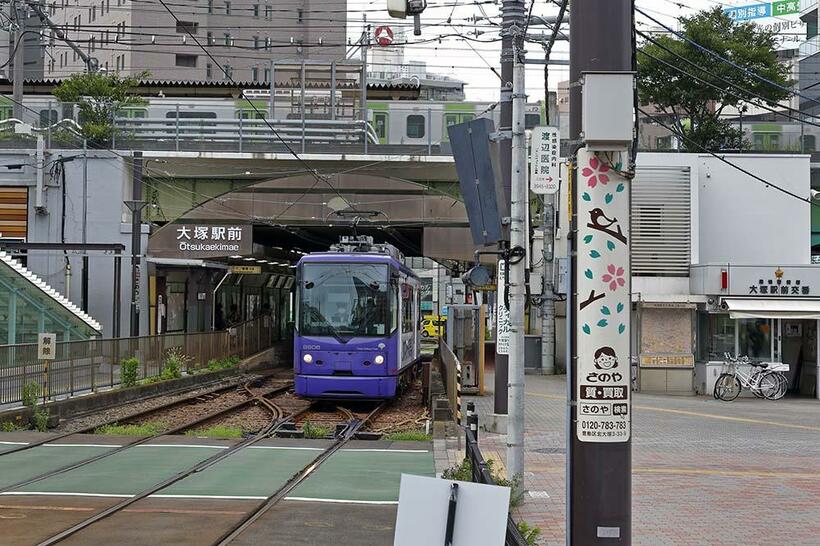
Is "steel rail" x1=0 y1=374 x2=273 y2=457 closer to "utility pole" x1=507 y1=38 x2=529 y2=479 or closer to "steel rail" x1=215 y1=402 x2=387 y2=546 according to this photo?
"steel rail" x1=215 y1=402 x2=387 y2=546

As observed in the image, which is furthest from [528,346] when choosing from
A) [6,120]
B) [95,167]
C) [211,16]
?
[211,16]

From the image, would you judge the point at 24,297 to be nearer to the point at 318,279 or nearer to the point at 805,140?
the point at 318,279

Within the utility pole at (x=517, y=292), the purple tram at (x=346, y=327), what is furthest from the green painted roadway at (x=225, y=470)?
the purple tram at (x=346, y=327)

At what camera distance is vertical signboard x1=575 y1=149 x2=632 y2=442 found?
5289 mm

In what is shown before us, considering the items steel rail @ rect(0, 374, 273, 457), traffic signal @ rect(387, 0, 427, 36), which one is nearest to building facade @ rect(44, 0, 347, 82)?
steel rail @ rect(0, 374, 273, 457)

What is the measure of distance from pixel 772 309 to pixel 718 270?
1742 millimetres

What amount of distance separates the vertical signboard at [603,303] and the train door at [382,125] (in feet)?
98.3

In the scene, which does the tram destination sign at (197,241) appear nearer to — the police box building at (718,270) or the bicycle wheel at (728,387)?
the police box building at (718,270)

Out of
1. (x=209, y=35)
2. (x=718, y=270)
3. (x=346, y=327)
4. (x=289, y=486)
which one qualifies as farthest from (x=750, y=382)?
(x=209, y=35)

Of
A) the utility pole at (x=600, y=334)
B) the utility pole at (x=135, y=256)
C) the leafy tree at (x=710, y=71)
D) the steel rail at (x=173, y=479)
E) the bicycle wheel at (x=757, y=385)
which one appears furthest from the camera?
the leafy tree at (x=710, y=71)

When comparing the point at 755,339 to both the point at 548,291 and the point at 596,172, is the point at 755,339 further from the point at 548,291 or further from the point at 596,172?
the point at 596,172

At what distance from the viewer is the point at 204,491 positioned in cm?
1152

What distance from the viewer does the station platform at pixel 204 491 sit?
30.5ft

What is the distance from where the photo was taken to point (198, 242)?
33062 mm
